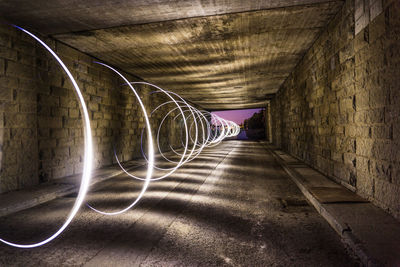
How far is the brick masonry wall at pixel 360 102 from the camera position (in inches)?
120

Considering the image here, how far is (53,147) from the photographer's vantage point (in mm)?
6020

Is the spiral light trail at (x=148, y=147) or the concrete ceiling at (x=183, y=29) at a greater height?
the concrete ceiling at (x=183, y=29)

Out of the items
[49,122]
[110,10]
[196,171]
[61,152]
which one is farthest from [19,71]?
[196,171]

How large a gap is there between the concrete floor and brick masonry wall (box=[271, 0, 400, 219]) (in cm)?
104

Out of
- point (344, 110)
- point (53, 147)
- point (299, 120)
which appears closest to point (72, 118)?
point (53, 147)

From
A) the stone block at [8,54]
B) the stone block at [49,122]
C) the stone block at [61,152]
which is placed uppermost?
the stone block at [8,54]

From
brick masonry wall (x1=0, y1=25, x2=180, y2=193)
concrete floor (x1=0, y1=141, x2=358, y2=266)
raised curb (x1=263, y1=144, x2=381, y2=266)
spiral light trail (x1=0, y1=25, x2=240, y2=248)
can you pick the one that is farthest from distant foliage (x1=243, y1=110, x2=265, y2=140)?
raised curb (x1=263, y1=144, x2=381, y2=266)

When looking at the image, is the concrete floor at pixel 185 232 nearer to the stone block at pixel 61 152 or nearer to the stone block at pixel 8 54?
the stone block at pixel 61 152

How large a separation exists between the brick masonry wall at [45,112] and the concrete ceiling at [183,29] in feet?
1.82

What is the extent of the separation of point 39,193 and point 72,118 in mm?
2753

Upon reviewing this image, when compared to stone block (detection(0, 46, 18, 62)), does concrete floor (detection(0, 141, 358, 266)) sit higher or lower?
Result: lower

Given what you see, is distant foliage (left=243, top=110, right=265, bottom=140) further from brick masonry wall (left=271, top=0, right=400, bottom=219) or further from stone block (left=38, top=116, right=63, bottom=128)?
stone block (left=38, top=116, right=63, bottom=128)

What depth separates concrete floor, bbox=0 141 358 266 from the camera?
230cm

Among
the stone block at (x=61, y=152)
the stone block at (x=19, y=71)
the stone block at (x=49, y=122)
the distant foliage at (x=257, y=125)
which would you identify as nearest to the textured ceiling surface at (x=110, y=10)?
the stone block at (x=19, y=71)
